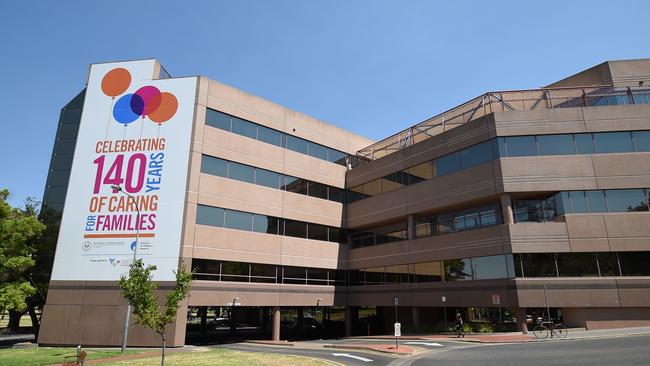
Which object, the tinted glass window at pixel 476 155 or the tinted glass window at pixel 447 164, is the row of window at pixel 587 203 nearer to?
the tinted glass window at pixel 476 155

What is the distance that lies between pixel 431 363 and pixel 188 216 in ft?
67.8

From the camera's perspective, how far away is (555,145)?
30.8m

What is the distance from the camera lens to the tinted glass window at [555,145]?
30609 millimetres

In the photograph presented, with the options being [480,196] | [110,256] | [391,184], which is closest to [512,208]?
[480,196]

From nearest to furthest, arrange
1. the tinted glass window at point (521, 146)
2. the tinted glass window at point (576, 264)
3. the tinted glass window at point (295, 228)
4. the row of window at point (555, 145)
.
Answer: the tinted glass window at point (576, 264), the row of window at point (555, 145), the tinted glass window at point (521, 146), the tinted glass window at point (295, 228)

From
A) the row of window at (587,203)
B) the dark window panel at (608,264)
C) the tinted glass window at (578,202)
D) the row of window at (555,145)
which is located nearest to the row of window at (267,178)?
the row of window at (555,145)

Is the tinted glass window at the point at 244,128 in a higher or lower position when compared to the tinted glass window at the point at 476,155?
higher

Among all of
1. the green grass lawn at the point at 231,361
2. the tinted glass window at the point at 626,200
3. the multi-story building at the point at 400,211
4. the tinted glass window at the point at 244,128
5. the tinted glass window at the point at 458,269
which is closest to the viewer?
the green grass lawn at the point at 231,361

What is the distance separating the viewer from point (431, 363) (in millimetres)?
18281

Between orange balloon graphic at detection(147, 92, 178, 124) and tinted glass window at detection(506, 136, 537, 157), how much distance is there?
2642cm

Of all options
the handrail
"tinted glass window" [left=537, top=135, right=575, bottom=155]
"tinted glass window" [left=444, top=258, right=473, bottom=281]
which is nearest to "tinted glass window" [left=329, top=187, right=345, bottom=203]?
the handrail

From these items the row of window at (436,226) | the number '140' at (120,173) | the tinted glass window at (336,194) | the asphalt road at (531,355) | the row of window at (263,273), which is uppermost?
the tinted glass window at (336,194)

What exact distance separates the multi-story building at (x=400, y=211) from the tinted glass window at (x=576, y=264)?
0.24 feet

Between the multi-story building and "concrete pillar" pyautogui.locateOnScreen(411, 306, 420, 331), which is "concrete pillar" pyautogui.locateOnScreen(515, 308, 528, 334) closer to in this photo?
the multi-story building
